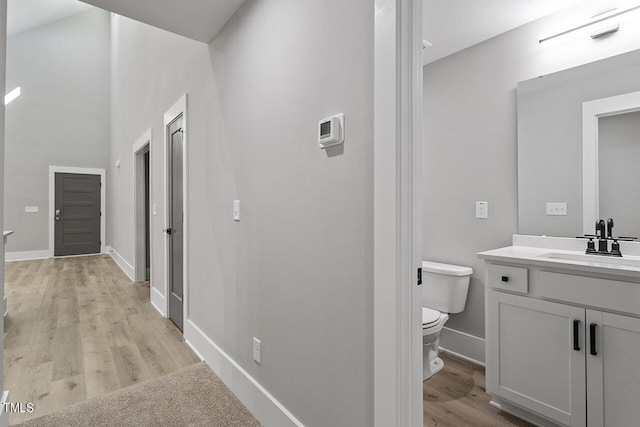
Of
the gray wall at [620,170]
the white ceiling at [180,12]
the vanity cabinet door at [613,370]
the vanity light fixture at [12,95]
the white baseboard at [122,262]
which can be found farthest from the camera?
the vanity light fixture at [12,95]

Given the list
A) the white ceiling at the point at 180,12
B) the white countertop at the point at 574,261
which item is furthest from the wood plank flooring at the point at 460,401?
the white ceiling at the point at 180,12

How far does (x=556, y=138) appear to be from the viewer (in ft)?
7.00

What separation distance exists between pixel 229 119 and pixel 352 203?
1.29m

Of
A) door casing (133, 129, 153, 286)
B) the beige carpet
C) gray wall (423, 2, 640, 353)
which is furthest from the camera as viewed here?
door casing (133, 129, 153, 286)

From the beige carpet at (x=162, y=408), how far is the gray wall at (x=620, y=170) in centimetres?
230

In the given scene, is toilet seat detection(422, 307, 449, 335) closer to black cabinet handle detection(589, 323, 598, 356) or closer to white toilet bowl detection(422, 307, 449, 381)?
white toilet bowl detection(422, 307, 449, 381)

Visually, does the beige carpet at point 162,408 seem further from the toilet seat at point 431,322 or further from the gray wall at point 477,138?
the gray wall at point 477,138

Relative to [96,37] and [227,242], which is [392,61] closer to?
[227,242]

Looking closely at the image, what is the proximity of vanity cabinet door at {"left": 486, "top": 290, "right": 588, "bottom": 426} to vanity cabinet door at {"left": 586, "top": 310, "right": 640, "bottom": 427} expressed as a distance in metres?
0.04

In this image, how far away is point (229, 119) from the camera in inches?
84.7

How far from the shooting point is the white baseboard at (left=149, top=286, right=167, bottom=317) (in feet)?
11.5

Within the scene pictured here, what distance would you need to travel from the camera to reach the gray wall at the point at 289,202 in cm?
122

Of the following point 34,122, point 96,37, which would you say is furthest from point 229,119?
point 96,37

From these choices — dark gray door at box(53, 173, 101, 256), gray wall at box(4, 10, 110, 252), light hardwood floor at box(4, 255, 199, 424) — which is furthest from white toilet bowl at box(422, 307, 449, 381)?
gray wall at box(4, 10, 110, 252)
